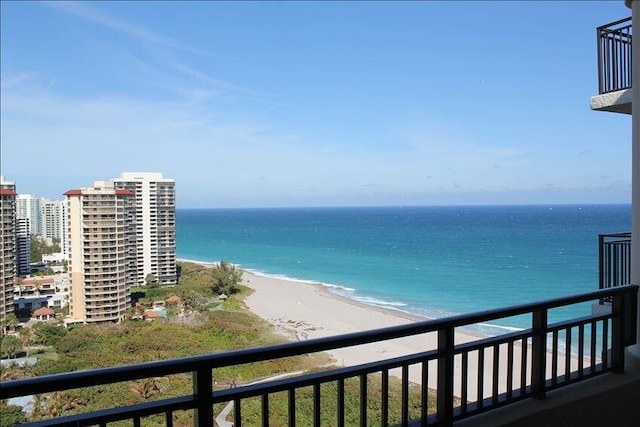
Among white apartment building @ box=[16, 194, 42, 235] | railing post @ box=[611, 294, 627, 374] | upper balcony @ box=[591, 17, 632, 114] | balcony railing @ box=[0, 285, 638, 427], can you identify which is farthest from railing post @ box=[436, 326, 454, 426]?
white apartment building @ box=[16, 194, 42, 235]

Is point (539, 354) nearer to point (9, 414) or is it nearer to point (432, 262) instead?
point (9, 414)

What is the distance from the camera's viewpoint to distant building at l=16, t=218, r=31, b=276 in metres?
28.3

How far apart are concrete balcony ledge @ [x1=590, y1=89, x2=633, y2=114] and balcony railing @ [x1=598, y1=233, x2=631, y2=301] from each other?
1.57m

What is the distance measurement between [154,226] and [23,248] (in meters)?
9.27

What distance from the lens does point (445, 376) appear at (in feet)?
7.32

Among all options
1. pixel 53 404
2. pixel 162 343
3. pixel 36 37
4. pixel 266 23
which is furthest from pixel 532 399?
pixel 36 37

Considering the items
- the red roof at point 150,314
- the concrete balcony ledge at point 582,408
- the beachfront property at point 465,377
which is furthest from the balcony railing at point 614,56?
the red roof at point 150,314

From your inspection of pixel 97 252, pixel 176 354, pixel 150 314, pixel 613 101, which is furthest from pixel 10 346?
pixel 613 101

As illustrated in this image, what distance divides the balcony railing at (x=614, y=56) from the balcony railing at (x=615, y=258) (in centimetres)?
184

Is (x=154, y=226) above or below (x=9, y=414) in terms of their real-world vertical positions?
above

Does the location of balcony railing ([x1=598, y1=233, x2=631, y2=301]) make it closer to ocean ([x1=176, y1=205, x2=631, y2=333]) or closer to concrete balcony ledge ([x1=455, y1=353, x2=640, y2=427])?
concrete balcony ledge ([x1=455, y1=353, x2=640, y2=427])

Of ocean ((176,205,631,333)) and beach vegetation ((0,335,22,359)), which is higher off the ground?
ocean ((176,205,631,333))

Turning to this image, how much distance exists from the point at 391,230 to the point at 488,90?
1215 inches

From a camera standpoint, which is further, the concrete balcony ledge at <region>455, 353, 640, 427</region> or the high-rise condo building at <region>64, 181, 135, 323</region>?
the high-rise condo building at <region>64, 181, 135, 323</region>
